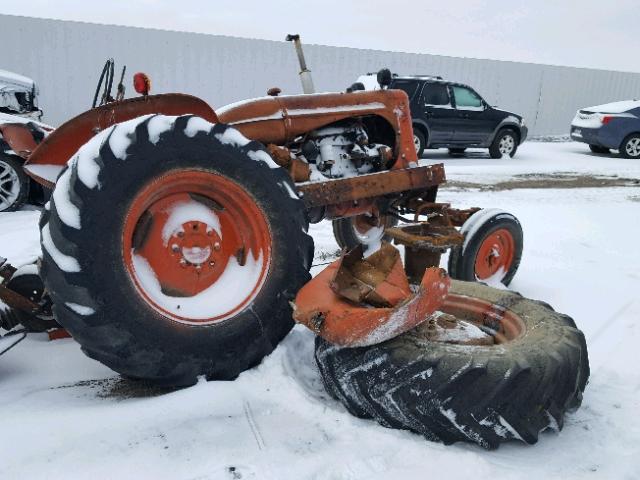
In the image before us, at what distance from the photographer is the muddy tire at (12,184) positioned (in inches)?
248

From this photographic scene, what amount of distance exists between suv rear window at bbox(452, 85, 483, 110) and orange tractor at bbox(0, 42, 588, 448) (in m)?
9.94

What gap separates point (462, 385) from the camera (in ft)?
6.72

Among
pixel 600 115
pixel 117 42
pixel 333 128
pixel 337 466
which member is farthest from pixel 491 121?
pixel 337 466

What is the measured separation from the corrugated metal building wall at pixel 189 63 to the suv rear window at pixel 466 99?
4.61 meters

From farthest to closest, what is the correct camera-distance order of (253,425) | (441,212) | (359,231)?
1. (359,231)
2. (441,212)
3. (253,425)

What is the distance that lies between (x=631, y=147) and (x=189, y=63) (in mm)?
11376

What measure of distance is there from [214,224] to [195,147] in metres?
0.39

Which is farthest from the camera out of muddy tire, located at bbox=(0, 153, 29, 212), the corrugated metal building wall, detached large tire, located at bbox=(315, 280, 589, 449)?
the corrugated metal building wall

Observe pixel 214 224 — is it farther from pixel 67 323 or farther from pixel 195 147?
pixel 67 323

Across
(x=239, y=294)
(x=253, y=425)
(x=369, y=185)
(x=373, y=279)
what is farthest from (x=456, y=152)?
(x=253, y=425)

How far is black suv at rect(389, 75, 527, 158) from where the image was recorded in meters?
11.9

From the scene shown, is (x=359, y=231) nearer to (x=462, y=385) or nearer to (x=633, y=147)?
(x=462, y=385)

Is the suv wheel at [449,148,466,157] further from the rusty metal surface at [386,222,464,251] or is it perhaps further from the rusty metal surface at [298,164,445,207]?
the rusty metal surface at [386,222,464,251]

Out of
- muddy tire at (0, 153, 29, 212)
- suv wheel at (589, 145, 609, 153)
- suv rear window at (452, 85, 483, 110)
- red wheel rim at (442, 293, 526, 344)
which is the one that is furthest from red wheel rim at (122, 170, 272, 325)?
suv wheel at (589, 145, 609, 153)
